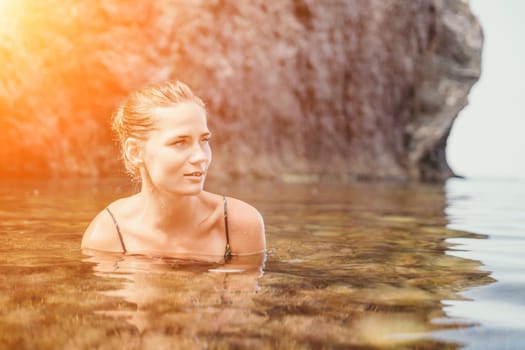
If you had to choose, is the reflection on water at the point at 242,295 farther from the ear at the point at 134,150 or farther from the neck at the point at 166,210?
the ear at the point at 134,150

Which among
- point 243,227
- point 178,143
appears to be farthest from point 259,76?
point 178,143

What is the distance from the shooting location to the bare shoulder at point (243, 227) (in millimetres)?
3732

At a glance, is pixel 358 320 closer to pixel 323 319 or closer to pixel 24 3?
pixel 323 319

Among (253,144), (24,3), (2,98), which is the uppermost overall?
(24,3)

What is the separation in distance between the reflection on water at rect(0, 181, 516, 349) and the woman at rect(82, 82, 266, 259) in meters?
0.15

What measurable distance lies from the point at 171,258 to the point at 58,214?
129 inches

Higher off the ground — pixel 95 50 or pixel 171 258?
pixel 95 50

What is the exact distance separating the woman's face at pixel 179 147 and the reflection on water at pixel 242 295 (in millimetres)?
436

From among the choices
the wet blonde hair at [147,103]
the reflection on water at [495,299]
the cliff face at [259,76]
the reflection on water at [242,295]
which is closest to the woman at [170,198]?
the wet blonde hair at [147,103]

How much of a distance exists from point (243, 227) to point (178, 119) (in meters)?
0.83

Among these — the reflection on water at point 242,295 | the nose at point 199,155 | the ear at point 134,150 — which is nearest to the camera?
the reflection on water at point 242,295

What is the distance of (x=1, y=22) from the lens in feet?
52.1

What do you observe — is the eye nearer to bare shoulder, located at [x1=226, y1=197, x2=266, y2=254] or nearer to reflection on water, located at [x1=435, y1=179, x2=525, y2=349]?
bare shoulder, located at [x1=226, y1=197, x2=266, y2=254]

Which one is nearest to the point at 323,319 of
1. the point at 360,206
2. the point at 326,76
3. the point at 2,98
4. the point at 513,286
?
the point at 513,286
